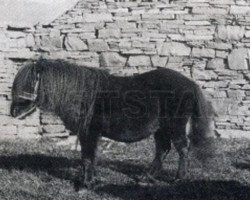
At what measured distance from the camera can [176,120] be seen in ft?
21.8

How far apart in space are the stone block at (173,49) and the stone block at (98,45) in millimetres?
1105

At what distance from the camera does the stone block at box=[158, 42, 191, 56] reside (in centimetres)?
977

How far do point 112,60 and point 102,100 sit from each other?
3.38 m

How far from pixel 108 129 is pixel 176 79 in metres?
1.16

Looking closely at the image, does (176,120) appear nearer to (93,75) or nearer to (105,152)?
(93,75)

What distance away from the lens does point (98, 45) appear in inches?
388

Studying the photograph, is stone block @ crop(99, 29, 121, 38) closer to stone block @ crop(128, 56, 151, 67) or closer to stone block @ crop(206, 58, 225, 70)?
stone block @ crop(128, 56, 151, 67)

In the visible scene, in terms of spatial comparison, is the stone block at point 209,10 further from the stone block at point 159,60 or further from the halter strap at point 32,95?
the halter strap at point 32,95

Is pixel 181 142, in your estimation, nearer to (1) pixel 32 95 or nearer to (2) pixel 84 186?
(2) pixel 84 186

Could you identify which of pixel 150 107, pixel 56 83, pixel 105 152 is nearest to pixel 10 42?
pixel 105 152

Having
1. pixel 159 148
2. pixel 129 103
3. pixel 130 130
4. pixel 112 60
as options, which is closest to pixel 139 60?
pixel 112 60

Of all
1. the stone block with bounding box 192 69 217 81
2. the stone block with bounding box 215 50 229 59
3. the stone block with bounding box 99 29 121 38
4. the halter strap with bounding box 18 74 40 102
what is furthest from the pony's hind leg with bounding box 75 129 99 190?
the stone block with bounding box 215 50 229 59

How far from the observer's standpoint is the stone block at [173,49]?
9773 millimetres

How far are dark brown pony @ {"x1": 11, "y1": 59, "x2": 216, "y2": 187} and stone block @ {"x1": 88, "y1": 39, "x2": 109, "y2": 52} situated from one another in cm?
319
